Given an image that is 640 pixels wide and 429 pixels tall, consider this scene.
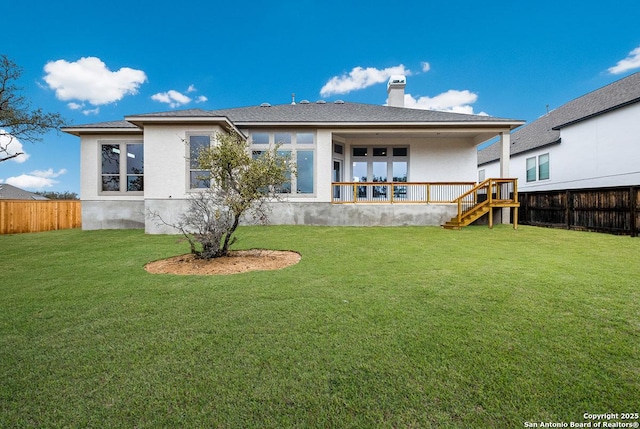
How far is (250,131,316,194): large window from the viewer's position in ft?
38.3

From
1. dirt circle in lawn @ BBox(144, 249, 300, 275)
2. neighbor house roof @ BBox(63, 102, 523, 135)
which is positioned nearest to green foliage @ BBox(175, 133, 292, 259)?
dirt circle in lawn @ BBox(144, 249, 300, 275)

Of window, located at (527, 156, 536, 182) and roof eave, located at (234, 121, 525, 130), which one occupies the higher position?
roof eave, located at (234, 121, 525, 130)

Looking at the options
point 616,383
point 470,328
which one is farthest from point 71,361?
point 616,383

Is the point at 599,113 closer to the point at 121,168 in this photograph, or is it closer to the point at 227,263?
the point at 227,263

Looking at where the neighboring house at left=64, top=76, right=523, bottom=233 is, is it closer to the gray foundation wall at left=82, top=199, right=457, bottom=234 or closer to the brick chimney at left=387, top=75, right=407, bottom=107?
the gray foundation wall at left=82, top=199, right=457, bottom=234

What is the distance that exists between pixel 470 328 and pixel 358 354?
3.93 feet

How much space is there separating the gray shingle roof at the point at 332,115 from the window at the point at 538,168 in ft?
25.8

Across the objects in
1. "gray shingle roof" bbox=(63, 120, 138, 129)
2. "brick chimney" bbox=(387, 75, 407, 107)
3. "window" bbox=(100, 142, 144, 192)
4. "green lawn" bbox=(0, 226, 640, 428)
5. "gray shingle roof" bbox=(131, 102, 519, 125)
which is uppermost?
"brick chimney" bbox=(387, 75, 407, 107)

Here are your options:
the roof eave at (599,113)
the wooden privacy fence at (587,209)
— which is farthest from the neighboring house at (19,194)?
the roof eave at (599,113)

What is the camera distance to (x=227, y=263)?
5430 millimetres

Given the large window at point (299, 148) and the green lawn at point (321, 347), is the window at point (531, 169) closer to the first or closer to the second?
the large window at point (299, 148)

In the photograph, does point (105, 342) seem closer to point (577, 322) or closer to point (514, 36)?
point (577, 322)

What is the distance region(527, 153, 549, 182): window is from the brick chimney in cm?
935

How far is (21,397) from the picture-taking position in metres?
1.80
